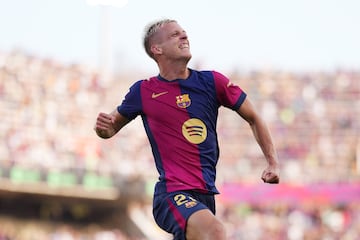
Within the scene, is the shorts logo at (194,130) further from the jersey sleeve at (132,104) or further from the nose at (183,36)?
the nose at (183,36)

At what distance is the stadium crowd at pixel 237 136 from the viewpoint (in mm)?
24547

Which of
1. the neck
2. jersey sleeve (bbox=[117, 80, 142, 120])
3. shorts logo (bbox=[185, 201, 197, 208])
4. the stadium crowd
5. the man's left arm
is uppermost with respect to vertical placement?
the neck

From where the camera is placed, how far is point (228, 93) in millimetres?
7109

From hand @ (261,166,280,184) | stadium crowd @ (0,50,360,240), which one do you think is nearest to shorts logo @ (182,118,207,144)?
hand @ (261,166,280,184)

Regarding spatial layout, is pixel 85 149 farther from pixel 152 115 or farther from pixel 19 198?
pixel 152 115

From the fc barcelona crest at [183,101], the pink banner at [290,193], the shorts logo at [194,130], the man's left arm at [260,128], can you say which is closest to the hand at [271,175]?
the man's left arm at [260,128]

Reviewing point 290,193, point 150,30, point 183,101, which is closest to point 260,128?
point 183,101

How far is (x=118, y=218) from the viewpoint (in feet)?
94.8

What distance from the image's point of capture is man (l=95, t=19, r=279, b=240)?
695 centimetres

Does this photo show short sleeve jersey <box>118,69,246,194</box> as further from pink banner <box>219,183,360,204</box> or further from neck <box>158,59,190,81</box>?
pink banner <box>219,183,360,204</box>

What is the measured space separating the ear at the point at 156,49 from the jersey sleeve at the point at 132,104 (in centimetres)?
24

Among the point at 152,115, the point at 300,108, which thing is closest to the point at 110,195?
the point at 300,108

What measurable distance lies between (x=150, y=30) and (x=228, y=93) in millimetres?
725

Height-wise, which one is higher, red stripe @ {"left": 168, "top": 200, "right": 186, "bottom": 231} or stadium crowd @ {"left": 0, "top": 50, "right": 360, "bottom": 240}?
red stripe @ {"left": 168, "top": 200, "right": 186, "bottom": 231}
